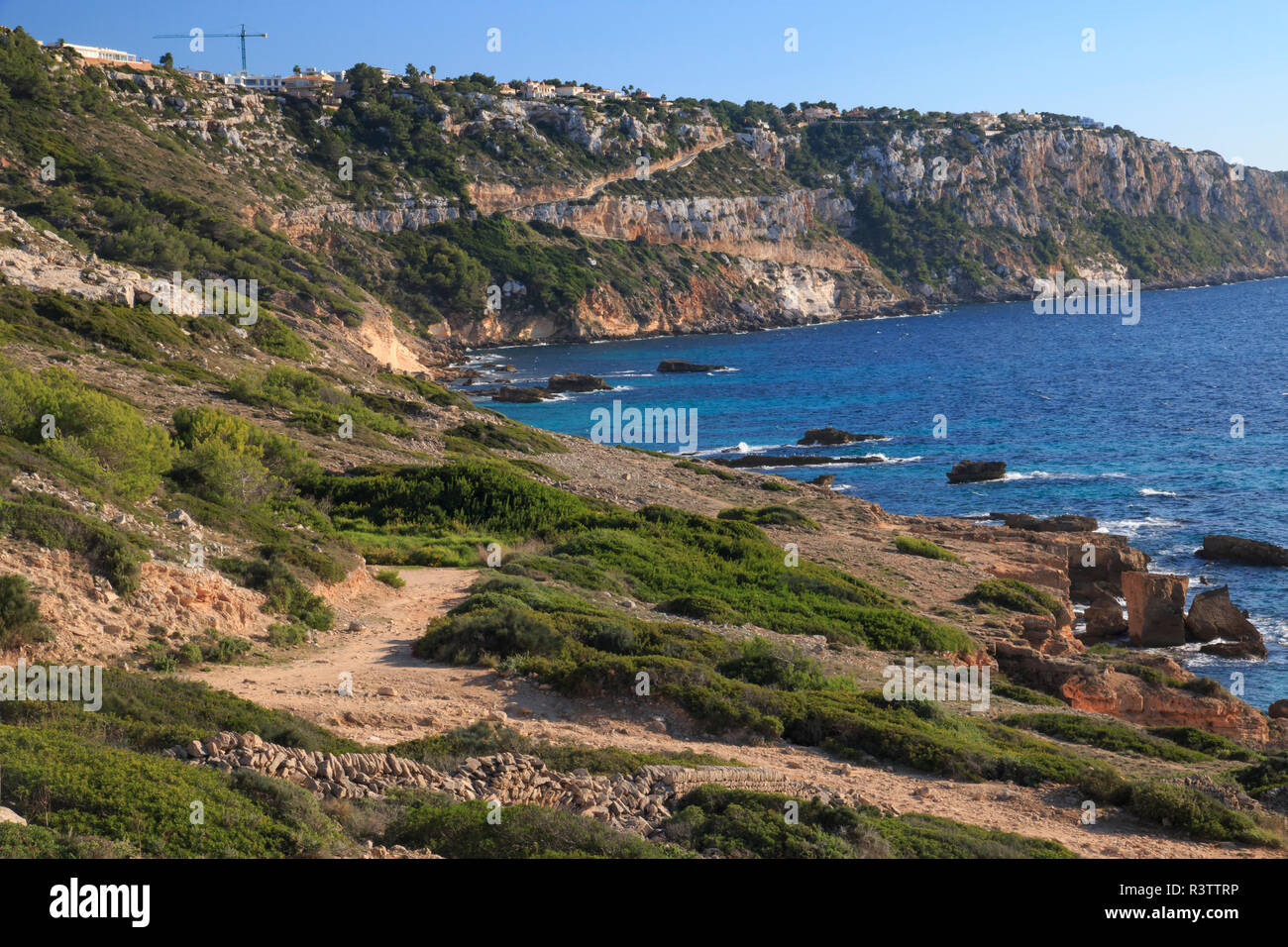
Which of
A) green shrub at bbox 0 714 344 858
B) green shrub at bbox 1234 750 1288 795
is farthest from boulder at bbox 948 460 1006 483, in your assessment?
green shrub at bbox 0 714 344 858

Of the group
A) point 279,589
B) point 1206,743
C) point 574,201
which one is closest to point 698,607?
point 279,589

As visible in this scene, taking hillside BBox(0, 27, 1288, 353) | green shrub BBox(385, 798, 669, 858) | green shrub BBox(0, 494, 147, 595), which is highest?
hillside BBox(0, 27, 1288, 353)

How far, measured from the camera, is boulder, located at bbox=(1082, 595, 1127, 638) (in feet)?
94.1

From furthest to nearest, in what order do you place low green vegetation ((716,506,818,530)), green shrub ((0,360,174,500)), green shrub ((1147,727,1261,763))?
low green vegetation ((716,506,818,530)), green shrub ((0,360,174,500)), green shrub ((1147,727,1261,763))

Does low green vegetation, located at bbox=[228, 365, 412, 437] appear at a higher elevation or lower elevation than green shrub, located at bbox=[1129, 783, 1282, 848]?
higher

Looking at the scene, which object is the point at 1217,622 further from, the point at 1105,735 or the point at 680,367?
the point at 680,367

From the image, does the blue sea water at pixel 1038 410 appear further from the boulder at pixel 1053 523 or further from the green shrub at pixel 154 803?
the green shrub at pixel 154 803

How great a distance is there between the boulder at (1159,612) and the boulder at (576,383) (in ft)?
174

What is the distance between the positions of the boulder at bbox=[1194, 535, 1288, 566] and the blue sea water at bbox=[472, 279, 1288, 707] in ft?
2.18

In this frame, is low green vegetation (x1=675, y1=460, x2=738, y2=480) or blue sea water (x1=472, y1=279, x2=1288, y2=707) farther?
low green vegetation (x1=675, y1=460, x2=738, y2=480)

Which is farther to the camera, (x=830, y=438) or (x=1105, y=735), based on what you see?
(x=830, y=438)

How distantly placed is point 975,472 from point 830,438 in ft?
36.3

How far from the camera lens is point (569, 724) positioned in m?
14.1

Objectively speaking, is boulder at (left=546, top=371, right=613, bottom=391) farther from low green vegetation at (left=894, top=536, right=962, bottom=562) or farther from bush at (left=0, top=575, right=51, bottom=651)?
bush at (left=0, top=575, right=51, bottom=651)
